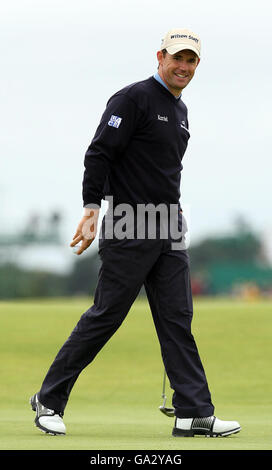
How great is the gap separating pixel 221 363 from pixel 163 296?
5359 millimetres

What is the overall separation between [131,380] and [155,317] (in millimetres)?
4362

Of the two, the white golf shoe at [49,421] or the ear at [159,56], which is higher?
the ear at [159,56]

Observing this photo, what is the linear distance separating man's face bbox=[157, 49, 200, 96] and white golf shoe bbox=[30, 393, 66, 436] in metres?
1.96

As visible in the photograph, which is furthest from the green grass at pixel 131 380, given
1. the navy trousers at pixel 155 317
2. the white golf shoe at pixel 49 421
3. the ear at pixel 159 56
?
the ear at pixel 159 56

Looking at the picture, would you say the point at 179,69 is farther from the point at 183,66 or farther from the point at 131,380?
the point at 131,380

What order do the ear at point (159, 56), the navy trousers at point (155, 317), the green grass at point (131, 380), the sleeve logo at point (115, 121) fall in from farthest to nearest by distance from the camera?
the ear at point (159, 56)
the navy trousers at point (155, 317)
the sleeve logo at point (115, 121)
the green grass at point (131, 380)

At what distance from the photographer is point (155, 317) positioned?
20.3 ft

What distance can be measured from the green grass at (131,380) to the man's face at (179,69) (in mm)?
1991

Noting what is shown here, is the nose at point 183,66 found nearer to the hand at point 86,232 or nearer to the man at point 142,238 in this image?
the man at point 142,238

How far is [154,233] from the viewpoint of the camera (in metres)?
6.02

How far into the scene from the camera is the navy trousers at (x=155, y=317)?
19.6ft

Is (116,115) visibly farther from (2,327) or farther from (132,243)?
(2,327)

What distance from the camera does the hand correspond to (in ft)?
19.3
